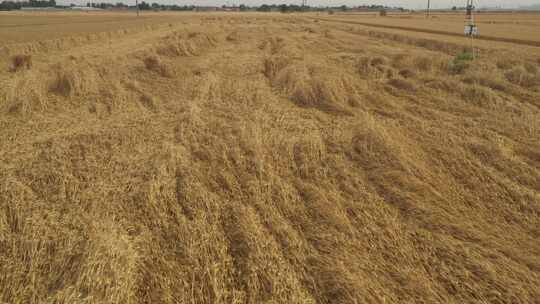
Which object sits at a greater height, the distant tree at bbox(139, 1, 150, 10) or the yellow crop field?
the distant tree at bbox(139, 1, 150, 10)


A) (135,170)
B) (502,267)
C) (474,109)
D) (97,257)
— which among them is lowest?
(502,267)

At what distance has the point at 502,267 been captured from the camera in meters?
2.37

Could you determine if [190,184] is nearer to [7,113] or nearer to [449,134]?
[449,134]

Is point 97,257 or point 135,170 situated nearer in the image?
point 97,257

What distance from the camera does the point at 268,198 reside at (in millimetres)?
3156

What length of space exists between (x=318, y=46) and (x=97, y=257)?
15.5 meters

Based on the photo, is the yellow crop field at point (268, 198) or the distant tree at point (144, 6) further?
the distant tree at point (144, 6)

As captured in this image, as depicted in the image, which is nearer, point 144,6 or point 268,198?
point 268,198

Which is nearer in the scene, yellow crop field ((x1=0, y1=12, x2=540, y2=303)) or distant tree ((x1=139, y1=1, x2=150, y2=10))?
yellow crop field ((x1=0, y1=12, x2=540, y2=303))

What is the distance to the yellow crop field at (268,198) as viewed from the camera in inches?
87.7

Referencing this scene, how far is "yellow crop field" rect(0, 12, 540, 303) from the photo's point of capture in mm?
2229

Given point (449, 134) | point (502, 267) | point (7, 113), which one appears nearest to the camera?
point (502, 267)

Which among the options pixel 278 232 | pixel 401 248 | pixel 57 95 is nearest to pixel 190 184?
pixel 278 232

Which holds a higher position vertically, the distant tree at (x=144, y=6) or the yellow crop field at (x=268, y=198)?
the distant tree at (x=144, y=6)
